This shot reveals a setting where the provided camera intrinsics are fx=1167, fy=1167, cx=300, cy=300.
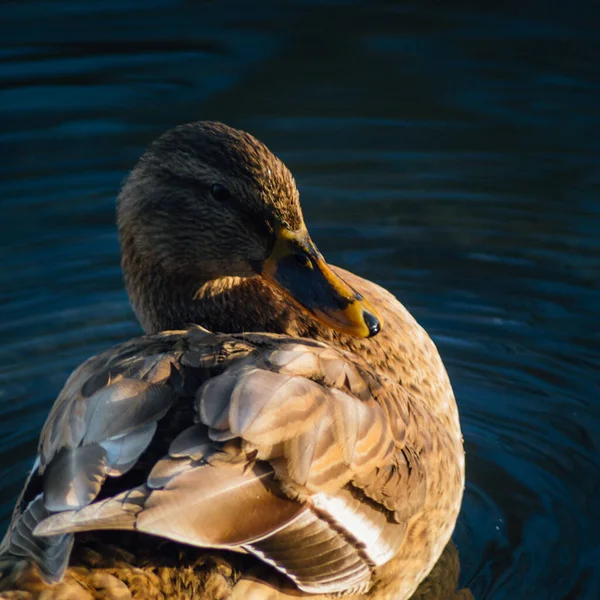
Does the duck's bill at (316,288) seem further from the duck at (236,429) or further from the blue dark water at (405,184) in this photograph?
the blue dark water at (405,184)

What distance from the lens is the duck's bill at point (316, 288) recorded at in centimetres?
440

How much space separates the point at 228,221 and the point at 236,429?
138cm

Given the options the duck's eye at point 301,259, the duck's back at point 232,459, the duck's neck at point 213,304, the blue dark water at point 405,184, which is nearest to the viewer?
the duck's back at point 232,459

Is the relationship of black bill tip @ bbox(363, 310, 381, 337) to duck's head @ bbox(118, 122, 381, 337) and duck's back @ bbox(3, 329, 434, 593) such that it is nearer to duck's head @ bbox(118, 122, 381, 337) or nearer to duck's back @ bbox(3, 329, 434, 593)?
duck's head @ bbox(118, 122, 381, 337)

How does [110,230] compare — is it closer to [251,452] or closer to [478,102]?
[478,102]

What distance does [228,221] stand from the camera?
4.64m

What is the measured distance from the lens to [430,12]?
30.9 feet

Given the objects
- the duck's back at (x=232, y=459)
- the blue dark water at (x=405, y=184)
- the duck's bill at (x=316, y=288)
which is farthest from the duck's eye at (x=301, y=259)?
the blue dark water at (x=405, y=184)

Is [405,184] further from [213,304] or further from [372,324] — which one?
[372,324]

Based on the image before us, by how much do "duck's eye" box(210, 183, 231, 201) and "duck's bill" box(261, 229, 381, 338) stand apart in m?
0.27

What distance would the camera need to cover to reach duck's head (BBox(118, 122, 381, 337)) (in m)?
4.47

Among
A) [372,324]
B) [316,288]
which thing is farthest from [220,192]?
[372,324]

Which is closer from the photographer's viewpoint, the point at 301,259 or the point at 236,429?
the point at 236,429

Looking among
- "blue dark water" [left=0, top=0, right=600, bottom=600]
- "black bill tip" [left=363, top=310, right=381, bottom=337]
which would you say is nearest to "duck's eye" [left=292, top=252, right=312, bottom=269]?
"black bill tip" [left=363, top=310, right=381, bottom=337]
